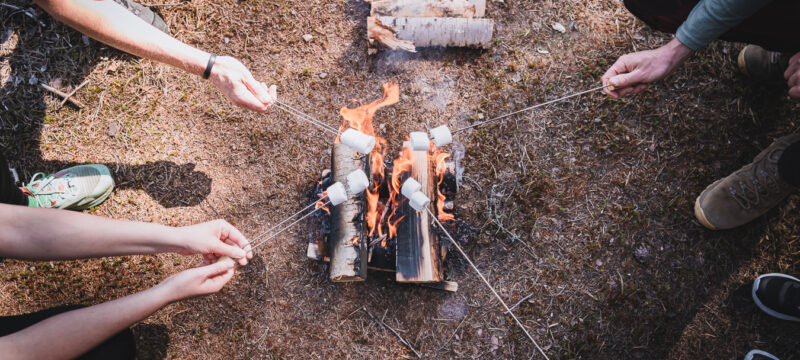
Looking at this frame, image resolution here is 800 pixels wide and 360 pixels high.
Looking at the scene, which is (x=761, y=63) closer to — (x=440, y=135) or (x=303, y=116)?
(x=440, y=135)

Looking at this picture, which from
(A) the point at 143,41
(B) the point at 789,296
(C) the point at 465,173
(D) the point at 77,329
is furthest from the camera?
(C) the point at 465,173

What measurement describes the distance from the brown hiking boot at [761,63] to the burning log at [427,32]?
2.16m

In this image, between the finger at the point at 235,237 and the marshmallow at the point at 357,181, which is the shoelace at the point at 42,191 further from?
the marshmallow at the point at 357,181

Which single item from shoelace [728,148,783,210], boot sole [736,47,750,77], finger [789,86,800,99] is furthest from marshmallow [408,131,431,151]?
boot sole [736,47,750,77]

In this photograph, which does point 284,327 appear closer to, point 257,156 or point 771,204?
point 257,156

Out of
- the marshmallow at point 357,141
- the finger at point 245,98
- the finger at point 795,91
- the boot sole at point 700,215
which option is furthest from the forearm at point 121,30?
the boot sole at point 700,215

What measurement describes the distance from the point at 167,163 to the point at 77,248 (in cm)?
151

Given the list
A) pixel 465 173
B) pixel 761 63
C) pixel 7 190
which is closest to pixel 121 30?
pixel 7 190

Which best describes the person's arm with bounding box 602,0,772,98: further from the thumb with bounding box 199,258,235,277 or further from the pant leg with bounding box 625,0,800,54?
the thumb with bounding box 199,258,235,277

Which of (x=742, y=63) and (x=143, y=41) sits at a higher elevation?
(x=143, y=41)

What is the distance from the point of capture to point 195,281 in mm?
2383

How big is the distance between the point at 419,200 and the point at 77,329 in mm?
2089

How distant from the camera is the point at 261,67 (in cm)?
379

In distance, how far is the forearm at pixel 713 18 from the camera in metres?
2.22
